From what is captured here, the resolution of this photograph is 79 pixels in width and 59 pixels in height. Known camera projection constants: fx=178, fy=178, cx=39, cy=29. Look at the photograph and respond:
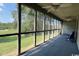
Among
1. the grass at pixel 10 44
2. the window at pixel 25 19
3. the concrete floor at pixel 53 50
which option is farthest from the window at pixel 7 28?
the concrete floor at pixel 53 50

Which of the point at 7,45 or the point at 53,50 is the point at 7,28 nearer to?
the point at 7,45

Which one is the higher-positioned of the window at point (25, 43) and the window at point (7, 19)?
the window at point (7, 19)

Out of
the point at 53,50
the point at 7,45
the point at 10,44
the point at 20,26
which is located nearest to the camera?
the point at 7,45

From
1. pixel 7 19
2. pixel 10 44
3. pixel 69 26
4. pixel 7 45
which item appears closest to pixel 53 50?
pixel 10 44

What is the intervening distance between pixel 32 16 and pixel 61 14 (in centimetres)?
Result: 223

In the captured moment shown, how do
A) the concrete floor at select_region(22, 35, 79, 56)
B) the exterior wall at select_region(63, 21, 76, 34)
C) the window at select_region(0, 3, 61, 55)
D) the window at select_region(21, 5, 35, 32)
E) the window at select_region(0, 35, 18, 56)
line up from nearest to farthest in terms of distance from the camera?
the window at select_region(0, 35, 18, 56) → the window at select_region(0, 3, 61, 55) → the concrete floor at select_region(22, 35, 79, 56) → the window at select_region(21, 5, 35, 32) → the exterior wall at select_region(63, 21, 76, 34)

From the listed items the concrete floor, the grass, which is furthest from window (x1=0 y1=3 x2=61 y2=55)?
the concrete floor

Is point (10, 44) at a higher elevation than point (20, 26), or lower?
lower

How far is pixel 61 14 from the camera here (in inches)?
325

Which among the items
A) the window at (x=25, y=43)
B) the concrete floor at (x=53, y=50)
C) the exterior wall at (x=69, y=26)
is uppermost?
the exterior wall at (x=69, y=26)

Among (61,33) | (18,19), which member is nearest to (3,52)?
(18,19)

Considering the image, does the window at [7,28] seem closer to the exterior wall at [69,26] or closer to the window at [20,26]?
the window at [20,26]

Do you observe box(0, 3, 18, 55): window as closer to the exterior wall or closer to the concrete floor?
the concrete floor

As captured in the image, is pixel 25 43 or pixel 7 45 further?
pixel 25 43
